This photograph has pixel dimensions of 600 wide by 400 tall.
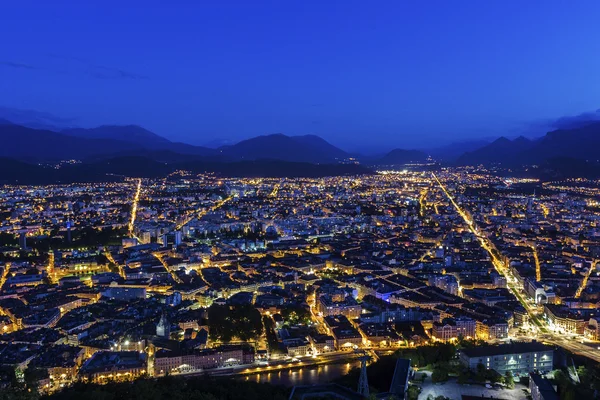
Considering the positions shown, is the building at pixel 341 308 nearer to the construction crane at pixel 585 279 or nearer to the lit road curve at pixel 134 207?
the construction crane at pixel 585 279

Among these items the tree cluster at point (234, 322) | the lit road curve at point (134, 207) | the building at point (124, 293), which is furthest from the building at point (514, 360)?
the lit road curve at point (134, 207)

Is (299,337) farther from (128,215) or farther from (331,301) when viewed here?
(128,215)

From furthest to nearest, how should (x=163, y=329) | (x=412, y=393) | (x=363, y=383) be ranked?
(x=163, y=329) < (x=412, y=393) < (x=363, y=383)

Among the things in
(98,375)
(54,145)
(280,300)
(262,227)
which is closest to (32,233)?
(262,227)

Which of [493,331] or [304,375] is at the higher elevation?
[493,331]

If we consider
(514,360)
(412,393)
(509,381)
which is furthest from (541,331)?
(412,393)

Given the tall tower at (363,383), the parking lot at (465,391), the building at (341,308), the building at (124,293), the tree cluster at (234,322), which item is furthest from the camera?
the building at (124,293)

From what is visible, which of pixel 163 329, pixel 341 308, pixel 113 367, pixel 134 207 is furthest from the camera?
pixel 134 207

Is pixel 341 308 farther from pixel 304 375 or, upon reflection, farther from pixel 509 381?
pixel 509 381

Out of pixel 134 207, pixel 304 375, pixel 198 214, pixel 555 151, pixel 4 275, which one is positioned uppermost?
pixel 555 151
